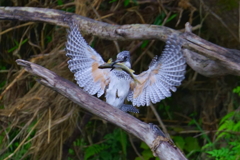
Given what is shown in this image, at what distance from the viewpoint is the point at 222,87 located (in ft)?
13.5

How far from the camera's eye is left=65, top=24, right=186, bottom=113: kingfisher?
2590mm

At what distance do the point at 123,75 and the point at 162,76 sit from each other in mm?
238

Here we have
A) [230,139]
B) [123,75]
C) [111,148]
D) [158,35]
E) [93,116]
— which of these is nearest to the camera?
[123,75]

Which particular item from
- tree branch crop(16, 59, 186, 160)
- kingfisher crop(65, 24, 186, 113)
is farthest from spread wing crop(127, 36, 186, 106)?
tree branch crop(16, 59, 186, 160)

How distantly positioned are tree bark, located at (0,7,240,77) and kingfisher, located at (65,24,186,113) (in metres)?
0.17

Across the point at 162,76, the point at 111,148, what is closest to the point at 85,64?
the point at 162,76

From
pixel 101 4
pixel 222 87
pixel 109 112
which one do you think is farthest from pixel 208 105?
pixel 109 112

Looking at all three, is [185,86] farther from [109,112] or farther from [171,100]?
[109,112]

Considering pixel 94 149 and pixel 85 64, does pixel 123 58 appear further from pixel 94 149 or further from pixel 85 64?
pixel 94 149

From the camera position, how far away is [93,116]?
4117 mm

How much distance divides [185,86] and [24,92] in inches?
59.1

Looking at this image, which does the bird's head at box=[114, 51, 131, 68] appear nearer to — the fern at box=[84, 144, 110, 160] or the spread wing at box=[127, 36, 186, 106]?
the spread wing at box=[127, 36, 186, 106]

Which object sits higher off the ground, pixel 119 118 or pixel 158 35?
pixel 158 35

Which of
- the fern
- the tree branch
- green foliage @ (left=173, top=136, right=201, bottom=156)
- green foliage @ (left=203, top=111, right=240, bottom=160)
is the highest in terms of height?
the tree branch
